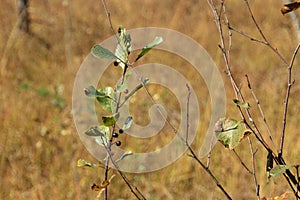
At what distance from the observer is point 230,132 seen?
1.20 meters

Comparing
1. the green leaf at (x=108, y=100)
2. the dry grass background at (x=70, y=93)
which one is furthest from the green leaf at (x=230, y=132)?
the dry grass background at (x=70, y=93)

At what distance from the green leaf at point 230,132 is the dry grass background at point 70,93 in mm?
1296

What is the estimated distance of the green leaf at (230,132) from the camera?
1.18 m

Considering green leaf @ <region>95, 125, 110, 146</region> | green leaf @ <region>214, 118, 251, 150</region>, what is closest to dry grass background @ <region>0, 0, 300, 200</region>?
green leaf @ <region>95, 125, 110, 146</region>

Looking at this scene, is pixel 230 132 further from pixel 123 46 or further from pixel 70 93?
pixel 70 93

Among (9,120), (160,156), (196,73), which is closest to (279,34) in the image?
(196,73)

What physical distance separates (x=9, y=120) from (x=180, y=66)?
1.32 meters

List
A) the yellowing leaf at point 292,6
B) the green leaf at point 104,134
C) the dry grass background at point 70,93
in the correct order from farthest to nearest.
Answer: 1. the dry grass background at point 70,93
2. the green leaf at point 104,134
3. the yellowing leaf at point 292,6

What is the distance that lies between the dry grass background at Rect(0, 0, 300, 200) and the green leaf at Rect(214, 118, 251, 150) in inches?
51.0

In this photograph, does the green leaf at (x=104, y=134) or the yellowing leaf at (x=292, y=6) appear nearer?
the yellowing leaf at (x=292, y=6)

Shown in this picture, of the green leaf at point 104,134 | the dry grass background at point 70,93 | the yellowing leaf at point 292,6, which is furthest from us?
the dry grass background at point 70,93

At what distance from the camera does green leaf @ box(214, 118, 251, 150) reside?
3.88ft

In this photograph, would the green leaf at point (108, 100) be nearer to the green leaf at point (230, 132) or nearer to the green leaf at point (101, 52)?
the green leaf at point (101, 52)

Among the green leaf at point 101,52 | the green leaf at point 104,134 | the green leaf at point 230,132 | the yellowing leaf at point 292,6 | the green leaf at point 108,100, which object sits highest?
the yellowing leaf at point 292,6
